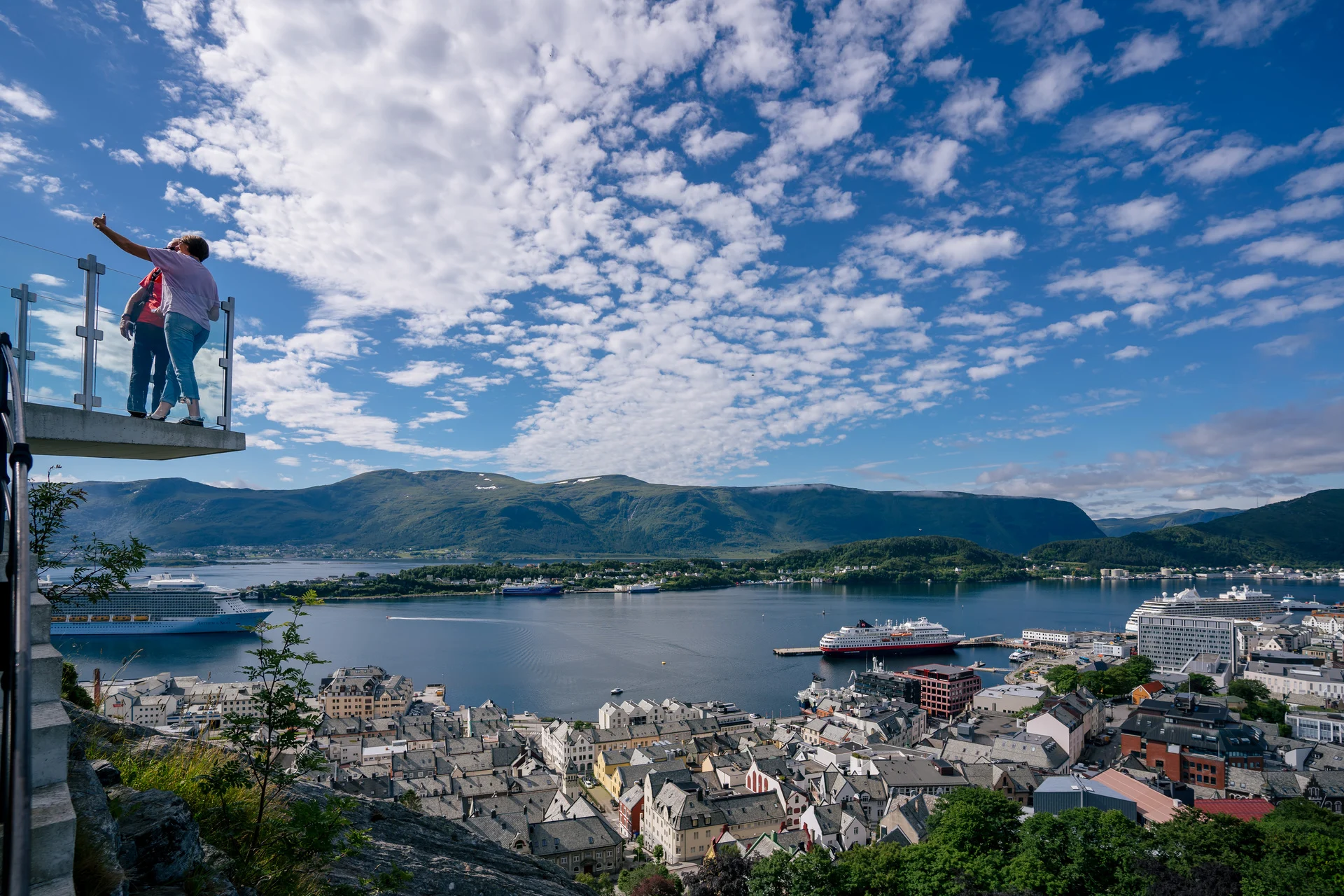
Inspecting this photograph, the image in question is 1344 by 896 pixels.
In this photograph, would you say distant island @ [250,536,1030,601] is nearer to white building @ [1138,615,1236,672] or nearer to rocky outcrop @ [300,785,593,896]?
white building @ [1138,615,1236,672]

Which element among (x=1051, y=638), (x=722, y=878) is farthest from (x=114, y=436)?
(x=1051, y=638)

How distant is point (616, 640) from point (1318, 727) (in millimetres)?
30078

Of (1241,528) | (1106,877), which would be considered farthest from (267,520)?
(1241,528)

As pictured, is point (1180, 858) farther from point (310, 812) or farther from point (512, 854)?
point (310, 812)

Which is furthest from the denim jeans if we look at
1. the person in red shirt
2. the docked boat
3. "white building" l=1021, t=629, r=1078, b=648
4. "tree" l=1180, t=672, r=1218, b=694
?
the docked boat

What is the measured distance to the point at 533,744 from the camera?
67.4 ft

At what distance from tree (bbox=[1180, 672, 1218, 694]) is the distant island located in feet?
166

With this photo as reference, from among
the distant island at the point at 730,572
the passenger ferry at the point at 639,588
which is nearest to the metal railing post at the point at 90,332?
the distant island at the point at 730,572

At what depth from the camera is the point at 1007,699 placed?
85.5 feet

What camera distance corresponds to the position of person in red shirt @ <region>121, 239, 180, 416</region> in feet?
8.03

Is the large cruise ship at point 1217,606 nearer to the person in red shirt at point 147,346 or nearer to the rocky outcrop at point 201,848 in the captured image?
the rocky outcrop at point 201,848

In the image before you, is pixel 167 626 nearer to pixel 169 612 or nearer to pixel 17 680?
pixel 169 612

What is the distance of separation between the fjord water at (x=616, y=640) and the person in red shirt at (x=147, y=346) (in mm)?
12608

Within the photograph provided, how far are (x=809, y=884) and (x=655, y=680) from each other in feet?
70.6
